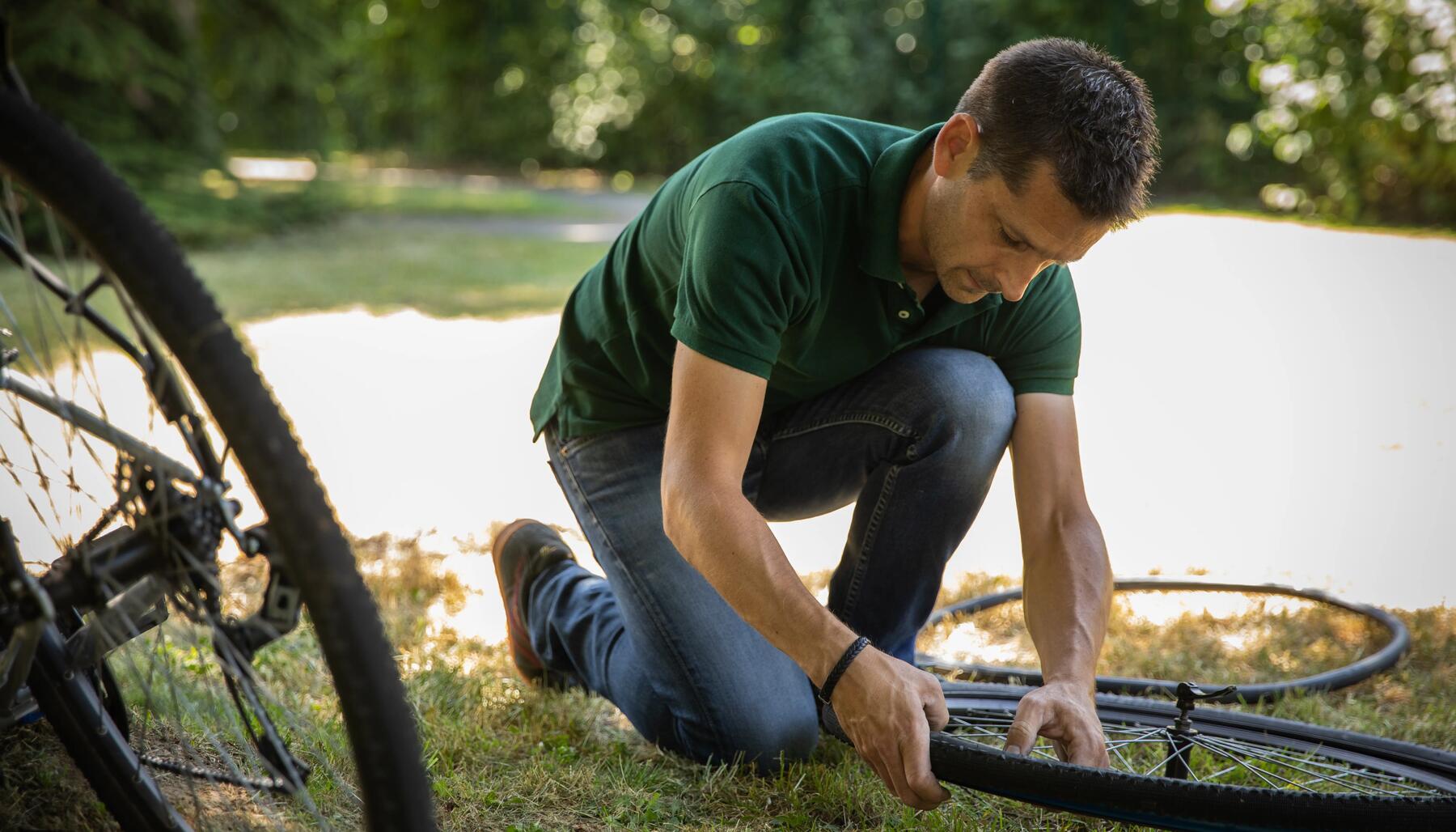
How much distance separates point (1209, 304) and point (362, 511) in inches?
208

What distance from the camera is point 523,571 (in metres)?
2.58

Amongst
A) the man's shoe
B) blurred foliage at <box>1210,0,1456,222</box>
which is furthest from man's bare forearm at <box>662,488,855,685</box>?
blurred foliage at <box>1210,0,1456,222</box>

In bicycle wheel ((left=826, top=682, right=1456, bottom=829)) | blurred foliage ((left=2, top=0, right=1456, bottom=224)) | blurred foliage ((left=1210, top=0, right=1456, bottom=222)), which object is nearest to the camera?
bicycle wheel ((left=826, top=682, right=1456, bottom=829))

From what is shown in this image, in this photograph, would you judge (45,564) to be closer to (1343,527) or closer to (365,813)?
(365,813)

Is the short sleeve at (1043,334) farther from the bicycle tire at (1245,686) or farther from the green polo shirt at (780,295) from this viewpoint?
the bicycle tire at (1245,686)

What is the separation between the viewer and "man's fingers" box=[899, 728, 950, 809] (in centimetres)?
160

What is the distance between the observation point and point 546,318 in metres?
7.09

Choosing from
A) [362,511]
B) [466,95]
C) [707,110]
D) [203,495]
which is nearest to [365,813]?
[203,495]

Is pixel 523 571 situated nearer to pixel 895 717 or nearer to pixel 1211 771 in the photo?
pixel 895 717

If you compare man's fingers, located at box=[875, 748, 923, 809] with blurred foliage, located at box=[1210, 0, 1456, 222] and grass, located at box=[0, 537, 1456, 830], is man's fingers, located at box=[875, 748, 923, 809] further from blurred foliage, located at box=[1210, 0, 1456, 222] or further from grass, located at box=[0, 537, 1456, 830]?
blurred foliage, located at box=[1210, 0, 1456, 222]

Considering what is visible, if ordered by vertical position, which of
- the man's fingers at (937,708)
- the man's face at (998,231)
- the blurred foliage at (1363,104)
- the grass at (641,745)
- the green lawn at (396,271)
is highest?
the blurred foliage at (1363,104)

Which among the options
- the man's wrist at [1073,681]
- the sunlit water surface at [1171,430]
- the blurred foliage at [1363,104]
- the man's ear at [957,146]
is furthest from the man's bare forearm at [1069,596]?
the blurred foliage at [1363,104]

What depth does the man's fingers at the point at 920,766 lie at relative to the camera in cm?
160

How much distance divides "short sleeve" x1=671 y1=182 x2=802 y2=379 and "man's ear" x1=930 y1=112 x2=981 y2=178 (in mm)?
244
